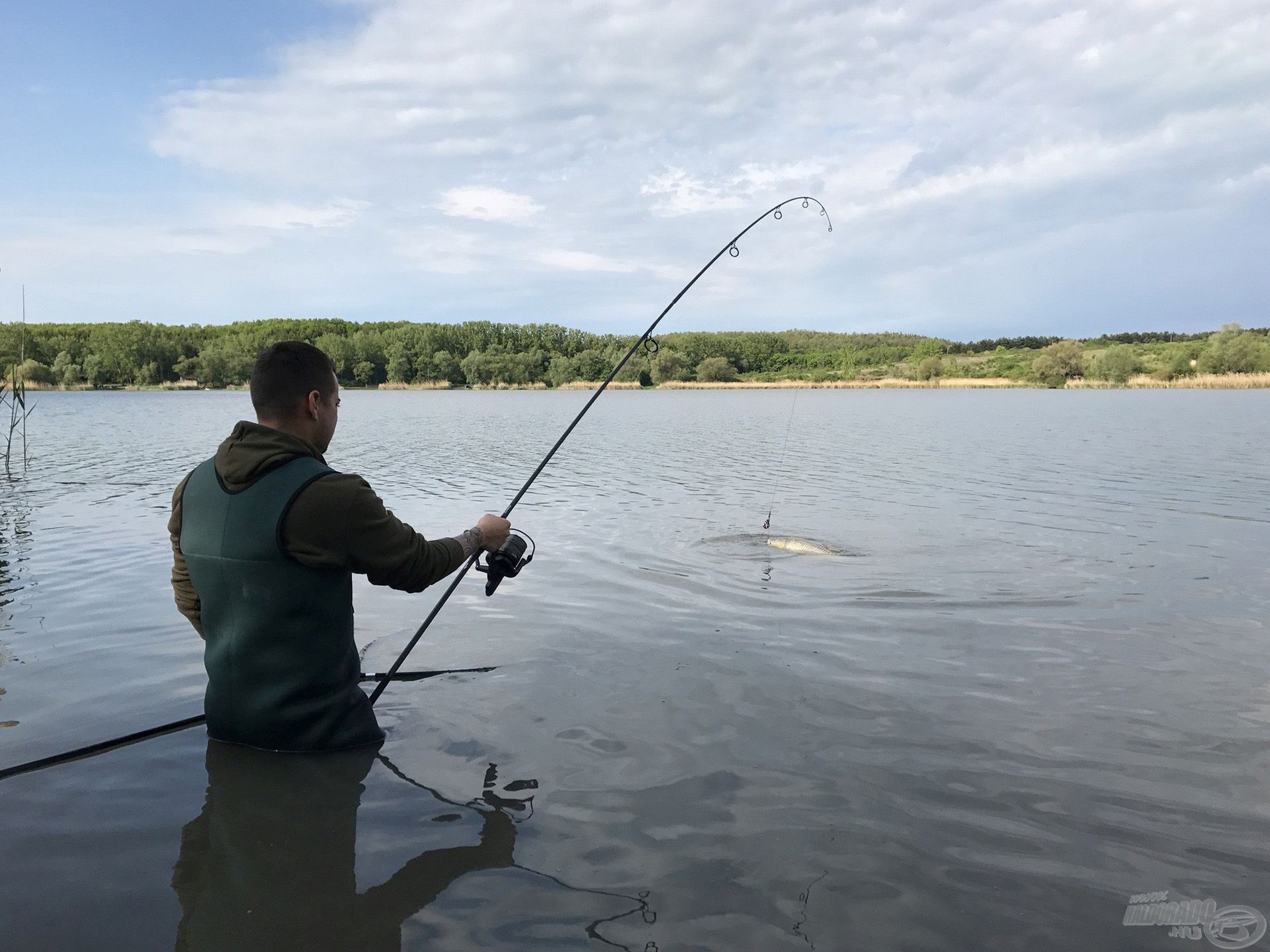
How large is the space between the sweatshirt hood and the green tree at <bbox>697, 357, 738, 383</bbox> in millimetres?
89049

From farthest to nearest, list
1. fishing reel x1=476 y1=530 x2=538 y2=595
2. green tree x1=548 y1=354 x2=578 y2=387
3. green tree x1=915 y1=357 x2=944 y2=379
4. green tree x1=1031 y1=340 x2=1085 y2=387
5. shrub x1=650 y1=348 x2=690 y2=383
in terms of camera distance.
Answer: green tree x1=548 y1=354 x2=578 y2=387, green tree x1=915 y1=357 x2=944 y2=379, green tree x1=1031 y1=340 x2=1085 y2=387, shrub x1=650 y1=348 x2=690 y2=383, fishing reel x1=476 y1=530 x2=538 y2=595

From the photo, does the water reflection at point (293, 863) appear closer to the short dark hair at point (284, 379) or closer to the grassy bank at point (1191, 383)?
the short dark hair at point (284, 379)

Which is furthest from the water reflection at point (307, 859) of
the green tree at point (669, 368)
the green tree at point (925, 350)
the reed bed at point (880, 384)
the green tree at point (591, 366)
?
the green tree at point (925, 350)

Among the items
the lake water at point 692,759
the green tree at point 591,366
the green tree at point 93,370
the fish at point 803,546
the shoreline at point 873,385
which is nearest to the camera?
the lake water at point 692,759

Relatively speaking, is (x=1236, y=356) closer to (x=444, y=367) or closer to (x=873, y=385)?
(x=873, y=385)

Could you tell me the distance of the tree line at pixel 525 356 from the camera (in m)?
85.2

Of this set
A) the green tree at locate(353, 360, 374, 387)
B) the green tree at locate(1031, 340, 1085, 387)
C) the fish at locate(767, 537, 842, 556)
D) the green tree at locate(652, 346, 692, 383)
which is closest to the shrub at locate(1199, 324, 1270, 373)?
the green tree at locate(1031, 340, 1085, 387)

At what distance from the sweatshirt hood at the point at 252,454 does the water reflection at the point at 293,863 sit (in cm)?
136

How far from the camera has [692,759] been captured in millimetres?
4246

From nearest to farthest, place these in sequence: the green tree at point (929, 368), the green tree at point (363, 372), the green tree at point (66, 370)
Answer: the green tree at point (66, 370) → the green tree at point (363, 372) → the green tree at point (929, 368)

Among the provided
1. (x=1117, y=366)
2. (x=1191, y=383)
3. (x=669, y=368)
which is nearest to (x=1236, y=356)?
(x=1191, y=383)

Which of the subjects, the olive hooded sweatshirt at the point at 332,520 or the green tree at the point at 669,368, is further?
the green tree at the point at 669,368

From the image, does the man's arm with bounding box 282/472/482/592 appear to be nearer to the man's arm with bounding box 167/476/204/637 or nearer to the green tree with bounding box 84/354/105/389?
the man's arm with bounding box 167/476/204/637

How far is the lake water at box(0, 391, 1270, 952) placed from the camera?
9.64 feet
